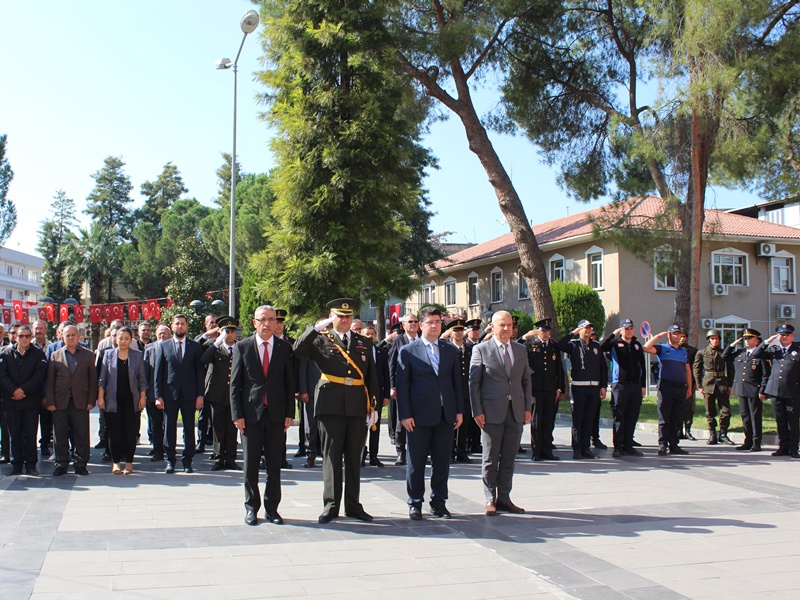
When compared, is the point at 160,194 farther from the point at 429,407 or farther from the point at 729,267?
the point at 429,407

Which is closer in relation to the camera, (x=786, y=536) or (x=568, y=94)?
(x=786, y=536)

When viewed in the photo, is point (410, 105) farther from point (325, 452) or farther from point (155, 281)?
point (155, 281)

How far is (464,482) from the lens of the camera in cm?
934

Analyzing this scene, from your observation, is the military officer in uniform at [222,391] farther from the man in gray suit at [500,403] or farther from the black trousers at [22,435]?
the man in gray suit at [500,403]

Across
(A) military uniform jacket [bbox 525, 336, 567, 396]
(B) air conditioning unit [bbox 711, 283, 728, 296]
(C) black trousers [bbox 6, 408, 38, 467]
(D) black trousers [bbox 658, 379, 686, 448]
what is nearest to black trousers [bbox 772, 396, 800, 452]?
(D) black trousers [bbox 658, 379, 686, 448]

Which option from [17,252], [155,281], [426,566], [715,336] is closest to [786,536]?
[426,566]

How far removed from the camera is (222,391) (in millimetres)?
10750

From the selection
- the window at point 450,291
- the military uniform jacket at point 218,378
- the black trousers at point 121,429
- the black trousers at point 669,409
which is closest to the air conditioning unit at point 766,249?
the window at point 450,291

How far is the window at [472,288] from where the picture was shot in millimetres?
42219

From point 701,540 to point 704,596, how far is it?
5.11ft

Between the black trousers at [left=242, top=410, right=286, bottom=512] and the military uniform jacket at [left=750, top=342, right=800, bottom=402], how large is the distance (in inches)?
321

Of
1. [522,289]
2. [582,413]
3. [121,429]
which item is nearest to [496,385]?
[582,413]

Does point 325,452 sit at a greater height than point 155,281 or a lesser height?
lesser

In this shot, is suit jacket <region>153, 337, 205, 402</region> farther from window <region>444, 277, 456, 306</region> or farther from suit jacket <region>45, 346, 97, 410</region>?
window <region>444, 277, 456, 306</region>
